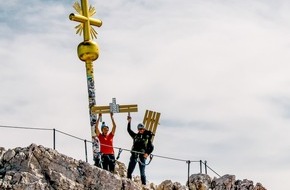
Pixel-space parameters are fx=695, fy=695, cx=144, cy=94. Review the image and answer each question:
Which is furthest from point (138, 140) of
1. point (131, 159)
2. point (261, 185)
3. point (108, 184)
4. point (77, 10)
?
point (77, 10)

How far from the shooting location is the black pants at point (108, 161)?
1966 cm

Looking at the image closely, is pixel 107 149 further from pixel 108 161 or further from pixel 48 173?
pixel 48 173

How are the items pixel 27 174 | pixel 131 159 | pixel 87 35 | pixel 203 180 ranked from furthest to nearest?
pixel 87 35 < pixel 203 180 < pixel 131 159 < pixel 27 174

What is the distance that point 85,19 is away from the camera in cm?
2483

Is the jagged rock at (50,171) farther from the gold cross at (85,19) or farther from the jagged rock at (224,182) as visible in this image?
the gold cross at (85,19)

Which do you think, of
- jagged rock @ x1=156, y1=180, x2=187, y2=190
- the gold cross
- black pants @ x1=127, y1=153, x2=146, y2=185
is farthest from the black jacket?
the gold cross

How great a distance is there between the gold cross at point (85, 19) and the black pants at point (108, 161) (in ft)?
20.7

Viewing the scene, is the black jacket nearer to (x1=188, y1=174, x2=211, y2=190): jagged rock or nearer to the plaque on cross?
the plaque on cross

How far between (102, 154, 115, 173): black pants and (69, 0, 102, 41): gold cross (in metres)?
6.31

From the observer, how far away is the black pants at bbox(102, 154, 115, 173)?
1966 cm

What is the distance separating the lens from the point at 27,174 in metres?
17.8

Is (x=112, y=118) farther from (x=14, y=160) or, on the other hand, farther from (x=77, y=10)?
(x=77, y=10)

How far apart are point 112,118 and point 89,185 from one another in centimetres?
309

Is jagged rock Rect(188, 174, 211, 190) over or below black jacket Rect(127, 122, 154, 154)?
below
